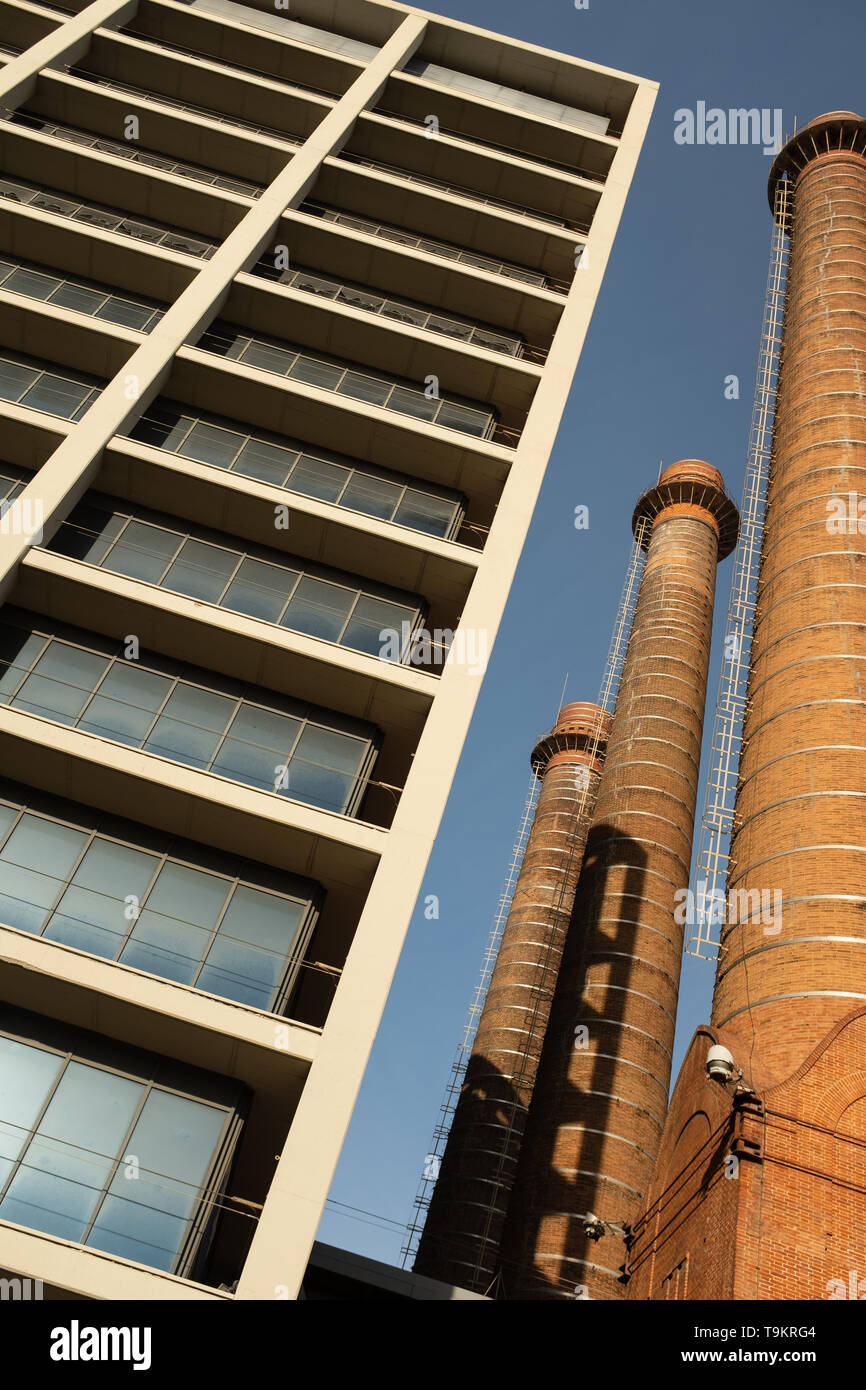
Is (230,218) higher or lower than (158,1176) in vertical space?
higher

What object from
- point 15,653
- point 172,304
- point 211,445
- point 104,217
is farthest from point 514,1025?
point 104,217

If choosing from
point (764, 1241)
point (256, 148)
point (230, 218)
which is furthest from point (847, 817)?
point (256, 148)

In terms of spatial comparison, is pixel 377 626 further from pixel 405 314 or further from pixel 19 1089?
pixel 19 1089

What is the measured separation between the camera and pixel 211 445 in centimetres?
1936

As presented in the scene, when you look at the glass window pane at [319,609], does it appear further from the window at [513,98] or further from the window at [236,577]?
the window at [513,98]

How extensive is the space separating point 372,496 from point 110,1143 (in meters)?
10.9

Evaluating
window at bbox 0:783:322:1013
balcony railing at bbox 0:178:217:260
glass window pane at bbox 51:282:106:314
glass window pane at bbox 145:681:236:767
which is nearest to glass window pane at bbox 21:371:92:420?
glass window pane at bbox 51:282:106:314
